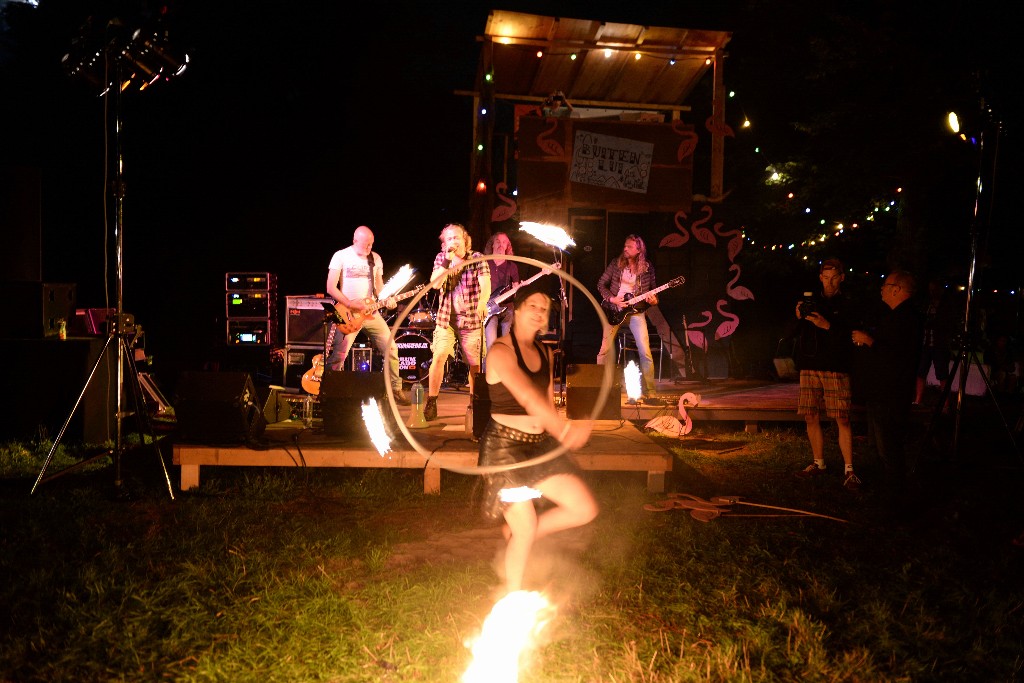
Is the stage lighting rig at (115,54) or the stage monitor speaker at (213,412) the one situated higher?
the stage lighting rig at (115,54)

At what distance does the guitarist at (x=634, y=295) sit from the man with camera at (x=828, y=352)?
3.17m

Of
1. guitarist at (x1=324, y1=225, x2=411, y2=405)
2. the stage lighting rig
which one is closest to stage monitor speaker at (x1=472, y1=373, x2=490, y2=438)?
guitarist at (x1=324, y1=225, x2=411, y2=405)

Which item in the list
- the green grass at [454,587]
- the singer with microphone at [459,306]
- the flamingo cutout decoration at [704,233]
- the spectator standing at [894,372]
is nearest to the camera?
the green grass at [454,587]

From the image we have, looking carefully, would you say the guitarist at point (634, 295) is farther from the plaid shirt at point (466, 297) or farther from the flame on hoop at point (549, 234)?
the plaid shirt at point (466, 297)

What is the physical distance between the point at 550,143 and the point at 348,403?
629cm

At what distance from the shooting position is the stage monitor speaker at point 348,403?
257 inches

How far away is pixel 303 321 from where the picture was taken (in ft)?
45.0

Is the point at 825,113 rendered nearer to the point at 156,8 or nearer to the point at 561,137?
the point at 561,137

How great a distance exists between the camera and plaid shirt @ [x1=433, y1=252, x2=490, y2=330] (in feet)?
24.9

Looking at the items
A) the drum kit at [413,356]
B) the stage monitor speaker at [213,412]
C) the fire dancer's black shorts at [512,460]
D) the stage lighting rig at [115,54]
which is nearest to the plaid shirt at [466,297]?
the stage monitor speaker at [213,412]

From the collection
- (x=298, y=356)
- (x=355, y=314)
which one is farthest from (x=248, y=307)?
(x=355, y=314)

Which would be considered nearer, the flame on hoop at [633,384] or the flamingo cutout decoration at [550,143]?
the flame on hoop at [633,384]

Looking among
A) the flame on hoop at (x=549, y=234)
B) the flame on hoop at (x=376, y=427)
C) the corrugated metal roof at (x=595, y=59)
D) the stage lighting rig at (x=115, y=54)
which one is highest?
the corrugated metal roof at (x=595, y=59)

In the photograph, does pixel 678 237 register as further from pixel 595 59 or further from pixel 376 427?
pixel 376 427
